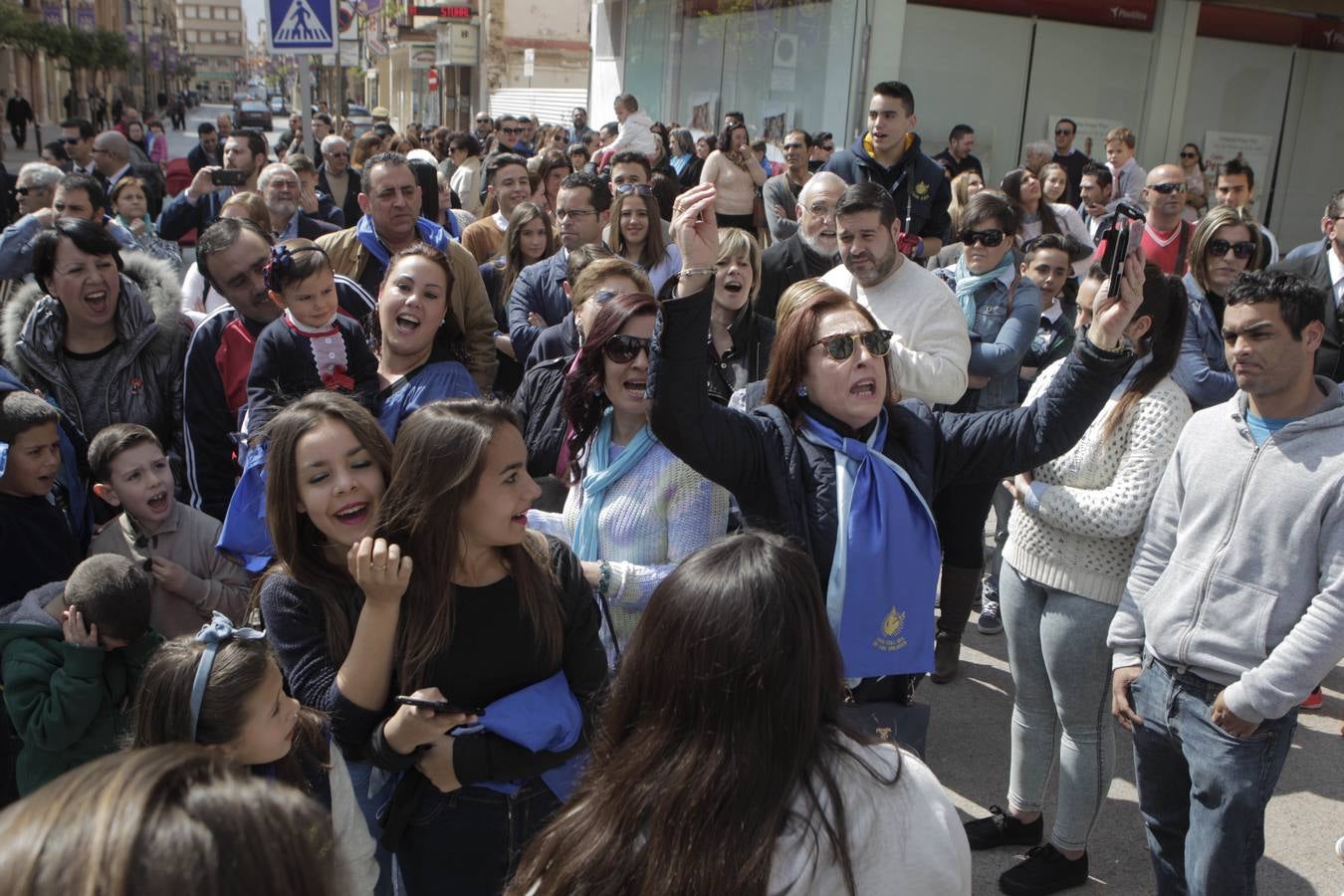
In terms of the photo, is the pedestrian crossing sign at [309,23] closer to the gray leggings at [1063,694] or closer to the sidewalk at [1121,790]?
the sidewalk at [1121,790]

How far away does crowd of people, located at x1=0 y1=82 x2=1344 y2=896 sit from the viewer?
1.55 m

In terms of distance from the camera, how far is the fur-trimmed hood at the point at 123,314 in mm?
4078

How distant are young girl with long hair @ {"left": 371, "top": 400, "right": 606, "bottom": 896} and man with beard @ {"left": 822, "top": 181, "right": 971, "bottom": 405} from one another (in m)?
1.83

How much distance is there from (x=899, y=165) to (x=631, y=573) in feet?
14.5

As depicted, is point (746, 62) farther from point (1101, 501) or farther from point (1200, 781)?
point (1200, 781)

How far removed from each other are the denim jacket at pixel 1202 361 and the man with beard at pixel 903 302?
3.52 ft

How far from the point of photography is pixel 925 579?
2633 mm

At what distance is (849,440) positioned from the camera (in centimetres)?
264

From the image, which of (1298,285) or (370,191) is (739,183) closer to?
(370,191)

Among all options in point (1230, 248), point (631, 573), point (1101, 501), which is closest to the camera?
point (631, 573)

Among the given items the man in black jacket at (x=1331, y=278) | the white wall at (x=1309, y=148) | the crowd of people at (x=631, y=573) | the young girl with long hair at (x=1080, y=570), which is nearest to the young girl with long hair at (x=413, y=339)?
the crowd of people at (x=631, y=573)

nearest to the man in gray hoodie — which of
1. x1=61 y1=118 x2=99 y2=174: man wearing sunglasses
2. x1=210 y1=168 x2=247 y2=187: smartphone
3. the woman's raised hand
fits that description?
the woman's raised hand

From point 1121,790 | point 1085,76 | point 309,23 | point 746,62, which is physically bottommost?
point 1121,790

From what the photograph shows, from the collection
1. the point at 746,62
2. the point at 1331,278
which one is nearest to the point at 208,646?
the point at 1331,278
